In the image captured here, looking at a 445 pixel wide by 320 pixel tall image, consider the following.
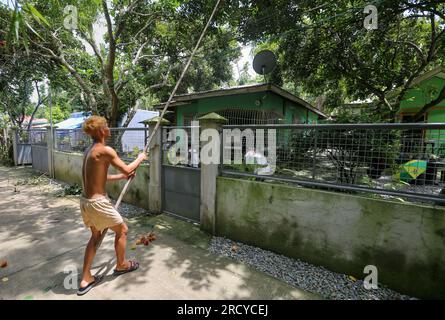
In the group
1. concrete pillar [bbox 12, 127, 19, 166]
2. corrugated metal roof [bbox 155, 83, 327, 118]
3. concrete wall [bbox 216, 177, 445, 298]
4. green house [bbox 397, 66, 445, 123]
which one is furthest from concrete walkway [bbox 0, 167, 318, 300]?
green house [bbox 397, 66, 445, 123]

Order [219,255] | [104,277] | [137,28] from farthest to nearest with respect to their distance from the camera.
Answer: [137,28]
[219,255]
[104,277]

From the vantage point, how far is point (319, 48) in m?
8.20

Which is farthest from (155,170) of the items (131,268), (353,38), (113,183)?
(353,38)

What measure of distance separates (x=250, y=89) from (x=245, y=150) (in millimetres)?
3081

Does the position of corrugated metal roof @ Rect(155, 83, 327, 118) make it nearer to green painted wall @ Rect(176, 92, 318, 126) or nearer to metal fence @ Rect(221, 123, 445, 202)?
green painted wall @ Rect(176, 92, 318, 126)

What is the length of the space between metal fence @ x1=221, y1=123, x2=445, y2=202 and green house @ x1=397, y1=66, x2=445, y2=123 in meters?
7.03

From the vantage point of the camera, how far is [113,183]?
5984mm

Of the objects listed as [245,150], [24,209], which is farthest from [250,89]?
[24,209]

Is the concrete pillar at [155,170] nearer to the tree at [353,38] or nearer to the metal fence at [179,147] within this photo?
the metal fence at [179,147]

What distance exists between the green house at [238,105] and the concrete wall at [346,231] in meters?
4.05

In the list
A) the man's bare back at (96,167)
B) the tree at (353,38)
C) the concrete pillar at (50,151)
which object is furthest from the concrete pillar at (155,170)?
the concrete pillar at (50,151)

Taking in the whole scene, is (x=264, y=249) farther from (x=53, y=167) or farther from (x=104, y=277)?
(x=53, y=167)

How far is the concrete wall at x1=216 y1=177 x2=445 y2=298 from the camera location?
2426 millimetres
